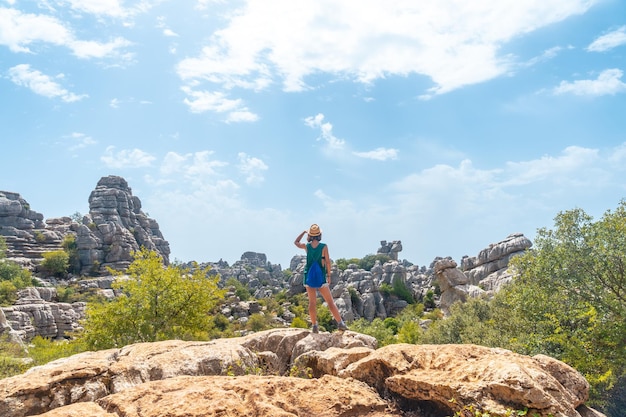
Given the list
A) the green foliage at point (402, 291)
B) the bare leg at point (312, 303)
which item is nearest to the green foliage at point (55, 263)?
the green foliage at point (402, 291)

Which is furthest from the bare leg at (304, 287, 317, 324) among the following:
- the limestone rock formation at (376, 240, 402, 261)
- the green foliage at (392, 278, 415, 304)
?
the limestone rock formation at (376, 240, 402, 261)

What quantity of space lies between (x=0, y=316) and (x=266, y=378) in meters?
50.2

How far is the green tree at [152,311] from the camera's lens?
21.4m

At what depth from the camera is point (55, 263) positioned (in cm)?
8938

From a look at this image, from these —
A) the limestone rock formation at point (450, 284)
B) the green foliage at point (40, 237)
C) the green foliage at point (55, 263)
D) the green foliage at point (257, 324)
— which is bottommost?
the green foliage at point (257, 324)

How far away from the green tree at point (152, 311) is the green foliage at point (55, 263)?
3001 inches

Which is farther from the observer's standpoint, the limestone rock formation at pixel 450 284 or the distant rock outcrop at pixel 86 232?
the distant rock outcrop at pixel 86 232

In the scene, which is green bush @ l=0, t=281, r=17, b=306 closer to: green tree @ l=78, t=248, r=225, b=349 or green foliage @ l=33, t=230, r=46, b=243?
green foliage @ l=33, t=230, r=46, b=243

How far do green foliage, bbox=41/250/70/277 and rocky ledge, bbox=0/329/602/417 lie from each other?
93.9 metres

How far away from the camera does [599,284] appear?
65.6ft

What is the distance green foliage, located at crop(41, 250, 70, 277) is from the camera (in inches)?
3512

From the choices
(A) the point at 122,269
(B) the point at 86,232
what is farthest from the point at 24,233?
(A) the point at 122,269

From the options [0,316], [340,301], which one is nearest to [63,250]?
[0,316]

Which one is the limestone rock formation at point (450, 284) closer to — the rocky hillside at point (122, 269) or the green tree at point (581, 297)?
the rocky hillside at point (122, 269)
